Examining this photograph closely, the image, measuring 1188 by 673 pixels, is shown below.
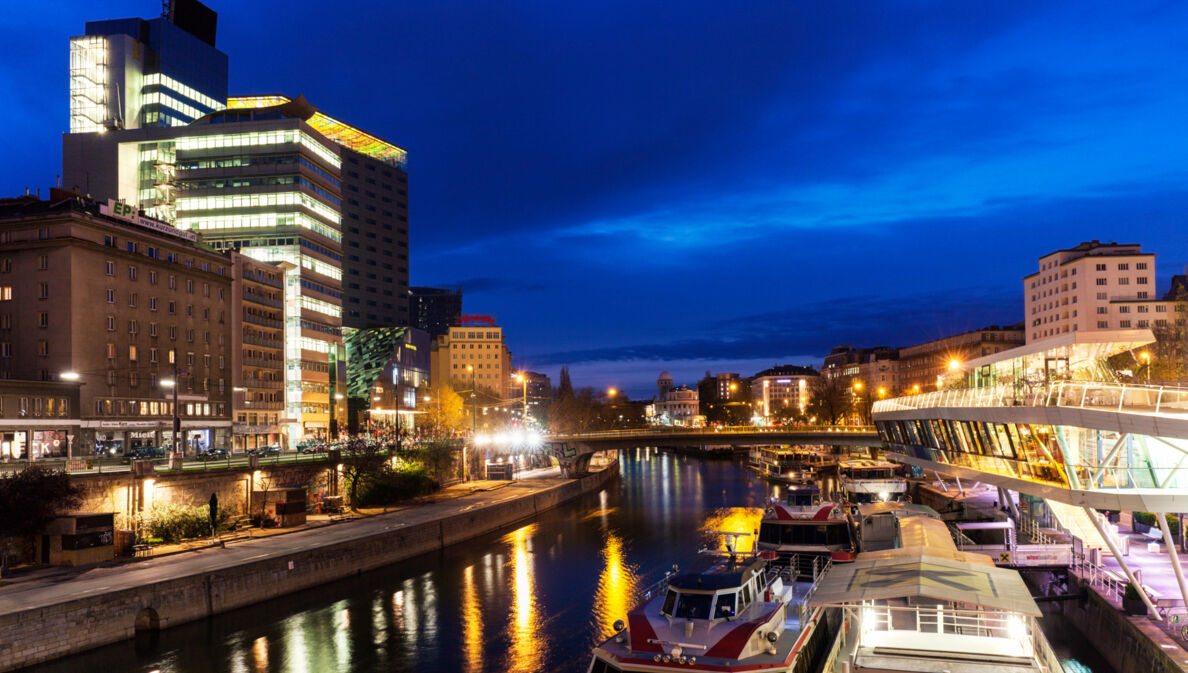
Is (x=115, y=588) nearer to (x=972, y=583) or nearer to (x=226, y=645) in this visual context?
(x=226, y=645)

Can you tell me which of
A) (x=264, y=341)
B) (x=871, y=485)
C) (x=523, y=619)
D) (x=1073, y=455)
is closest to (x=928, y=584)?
(x=1073, y=455)

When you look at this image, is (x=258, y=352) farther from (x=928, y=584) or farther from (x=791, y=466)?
(x=928, y=584)

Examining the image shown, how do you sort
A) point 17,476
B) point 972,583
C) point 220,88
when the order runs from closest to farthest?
point 972,583 → point 17,476 → point 220,88

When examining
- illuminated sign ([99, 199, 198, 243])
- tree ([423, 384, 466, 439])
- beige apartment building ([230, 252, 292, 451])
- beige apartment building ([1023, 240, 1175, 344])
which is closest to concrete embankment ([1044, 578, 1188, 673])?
illuminated sign ([99, 199, 198, 243])

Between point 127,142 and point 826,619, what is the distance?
122078 mm

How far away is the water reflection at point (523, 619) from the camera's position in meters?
34.7

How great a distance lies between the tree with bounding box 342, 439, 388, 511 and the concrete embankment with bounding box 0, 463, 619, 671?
8.50m

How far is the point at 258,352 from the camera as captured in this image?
103125 millimetres

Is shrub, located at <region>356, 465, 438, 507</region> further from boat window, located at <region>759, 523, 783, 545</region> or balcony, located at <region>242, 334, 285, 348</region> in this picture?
boat window, located at <region>759, 523, 783, 545</region>

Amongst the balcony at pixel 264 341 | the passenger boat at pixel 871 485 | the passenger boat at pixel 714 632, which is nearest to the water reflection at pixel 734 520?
the passenger boat at pixel 871 485

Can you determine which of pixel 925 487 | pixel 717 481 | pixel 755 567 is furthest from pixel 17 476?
pixel 717 481

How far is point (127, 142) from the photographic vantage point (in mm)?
122750

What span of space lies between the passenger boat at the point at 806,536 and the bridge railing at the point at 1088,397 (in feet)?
27.5

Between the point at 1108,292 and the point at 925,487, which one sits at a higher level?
the point at 1108,292
